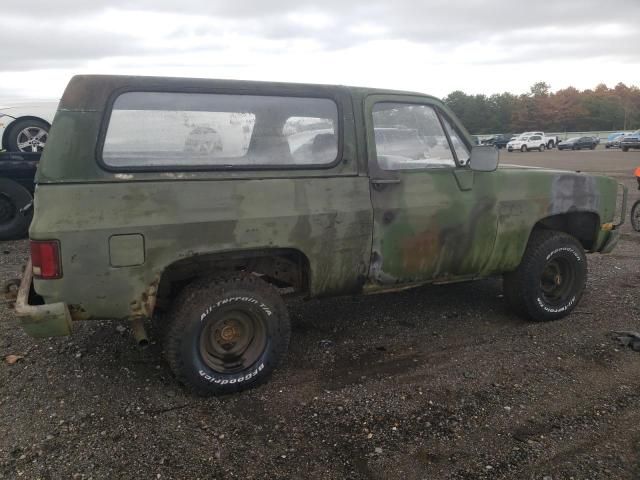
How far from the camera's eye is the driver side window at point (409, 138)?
371 centimetres

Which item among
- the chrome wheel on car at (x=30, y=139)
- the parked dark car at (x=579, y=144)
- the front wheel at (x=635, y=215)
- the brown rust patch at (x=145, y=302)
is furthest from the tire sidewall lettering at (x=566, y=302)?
the parked dark car at (x=579, y=144)

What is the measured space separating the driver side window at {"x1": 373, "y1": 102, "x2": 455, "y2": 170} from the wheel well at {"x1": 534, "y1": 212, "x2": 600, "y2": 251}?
133 centimetres

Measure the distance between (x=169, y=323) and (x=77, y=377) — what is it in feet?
2.97

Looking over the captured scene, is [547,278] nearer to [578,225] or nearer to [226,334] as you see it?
[578,225]

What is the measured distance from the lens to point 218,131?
3.24 m

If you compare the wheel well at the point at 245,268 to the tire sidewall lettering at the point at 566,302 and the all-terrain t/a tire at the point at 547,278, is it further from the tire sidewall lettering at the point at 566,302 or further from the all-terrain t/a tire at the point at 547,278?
the tire sidewall lettering at the point at 566,302

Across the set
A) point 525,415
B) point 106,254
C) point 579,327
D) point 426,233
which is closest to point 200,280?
point 106,254

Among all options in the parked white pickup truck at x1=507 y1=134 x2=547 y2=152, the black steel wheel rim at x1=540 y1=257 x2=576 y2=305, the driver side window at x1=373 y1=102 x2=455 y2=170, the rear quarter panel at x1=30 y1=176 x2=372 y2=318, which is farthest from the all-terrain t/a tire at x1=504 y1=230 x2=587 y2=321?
the parked white pickup truck at x1=507 y1=134 x2=547 y2=152

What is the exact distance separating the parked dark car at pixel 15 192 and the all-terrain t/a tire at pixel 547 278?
6.55 m

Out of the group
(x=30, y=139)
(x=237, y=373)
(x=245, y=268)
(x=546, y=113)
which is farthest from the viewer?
(x=546, y=113)

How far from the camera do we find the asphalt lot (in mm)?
2668

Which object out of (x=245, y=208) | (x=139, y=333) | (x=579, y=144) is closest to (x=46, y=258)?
(x=139, y=333)

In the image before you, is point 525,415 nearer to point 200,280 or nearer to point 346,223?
point 346,223

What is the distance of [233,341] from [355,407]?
91 cm
